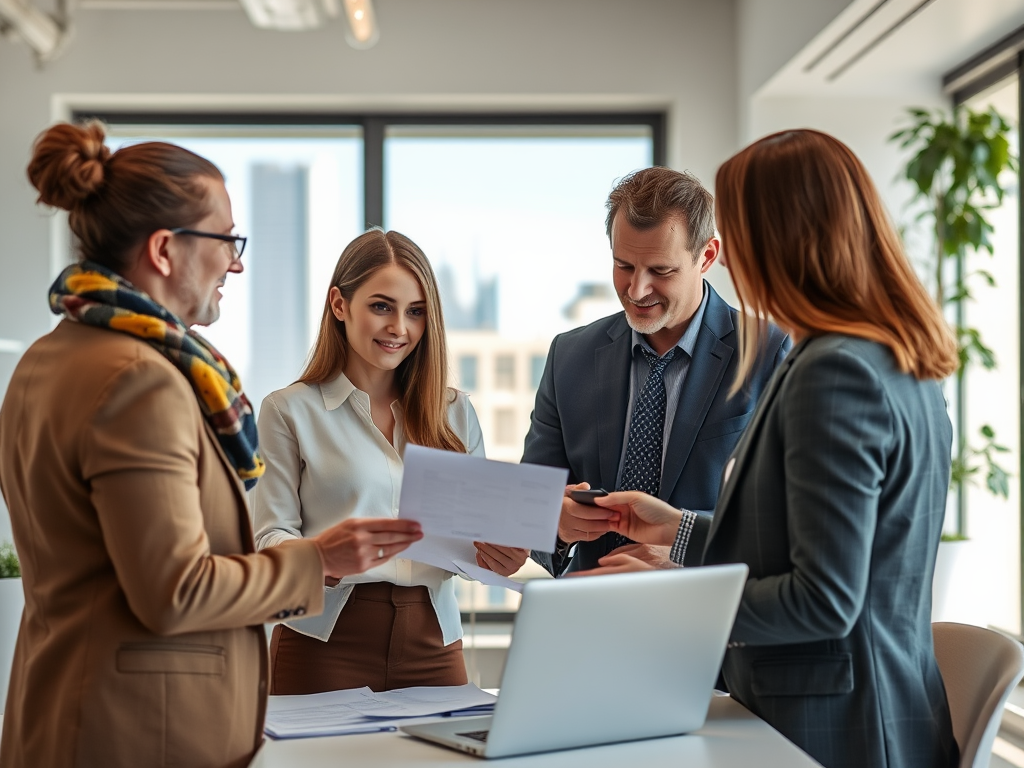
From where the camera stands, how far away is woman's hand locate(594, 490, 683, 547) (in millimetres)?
1786

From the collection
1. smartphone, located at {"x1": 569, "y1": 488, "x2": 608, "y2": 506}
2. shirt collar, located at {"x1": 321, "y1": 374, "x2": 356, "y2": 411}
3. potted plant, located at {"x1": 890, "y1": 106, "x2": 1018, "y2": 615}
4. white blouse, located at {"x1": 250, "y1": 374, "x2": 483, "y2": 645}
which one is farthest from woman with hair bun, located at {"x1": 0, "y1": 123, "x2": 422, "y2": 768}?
potted plant, located at {"x1": 890, "y1": 106, "x2": 1018, "y2": 615}

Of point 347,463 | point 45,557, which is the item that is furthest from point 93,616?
point 347,463

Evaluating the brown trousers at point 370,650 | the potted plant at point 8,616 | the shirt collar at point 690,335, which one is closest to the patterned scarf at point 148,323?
the brown trousers at point 370,650

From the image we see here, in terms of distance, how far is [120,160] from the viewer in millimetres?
1421

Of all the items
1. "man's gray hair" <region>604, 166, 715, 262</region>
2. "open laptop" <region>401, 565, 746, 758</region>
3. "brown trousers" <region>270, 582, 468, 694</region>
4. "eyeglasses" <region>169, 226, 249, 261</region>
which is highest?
"man's gray hair" <region>604, 166, 715, 262</region>

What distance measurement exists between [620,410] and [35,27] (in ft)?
10.5

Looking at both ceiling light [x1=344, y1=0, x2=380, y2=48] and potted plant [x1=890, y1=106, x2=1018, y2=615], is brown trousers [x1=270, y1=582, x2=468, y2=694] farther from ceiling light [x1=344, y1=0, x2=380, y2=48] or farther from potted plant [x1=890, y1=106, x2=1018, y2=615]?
ceiling light [x1=344, y1=0, x2=380, y2=48]

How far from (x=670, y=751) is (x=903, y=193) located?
11.4ft

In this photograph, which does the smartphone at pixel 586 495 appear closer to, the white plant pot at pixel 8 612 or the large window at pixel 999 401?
the white plant pot at pixel 8 612

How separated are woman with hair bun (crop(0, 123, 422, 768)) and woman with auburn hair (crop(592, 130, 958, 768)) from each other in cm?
Answer: 55

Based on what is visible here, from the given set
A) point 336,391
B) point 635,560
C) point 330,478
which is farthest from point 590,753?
point 336,391

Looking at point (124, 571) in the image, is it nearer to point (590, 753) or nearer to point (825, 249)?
point (590, 753)

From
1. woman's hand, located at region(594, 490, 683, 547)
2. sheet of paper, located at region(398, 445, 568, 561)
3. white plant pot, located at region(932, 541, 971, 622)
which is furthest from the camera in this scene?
white plant pot, located at region(932, 541, 971, 622)

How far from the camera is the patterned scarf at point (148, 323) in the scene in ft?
4.45
